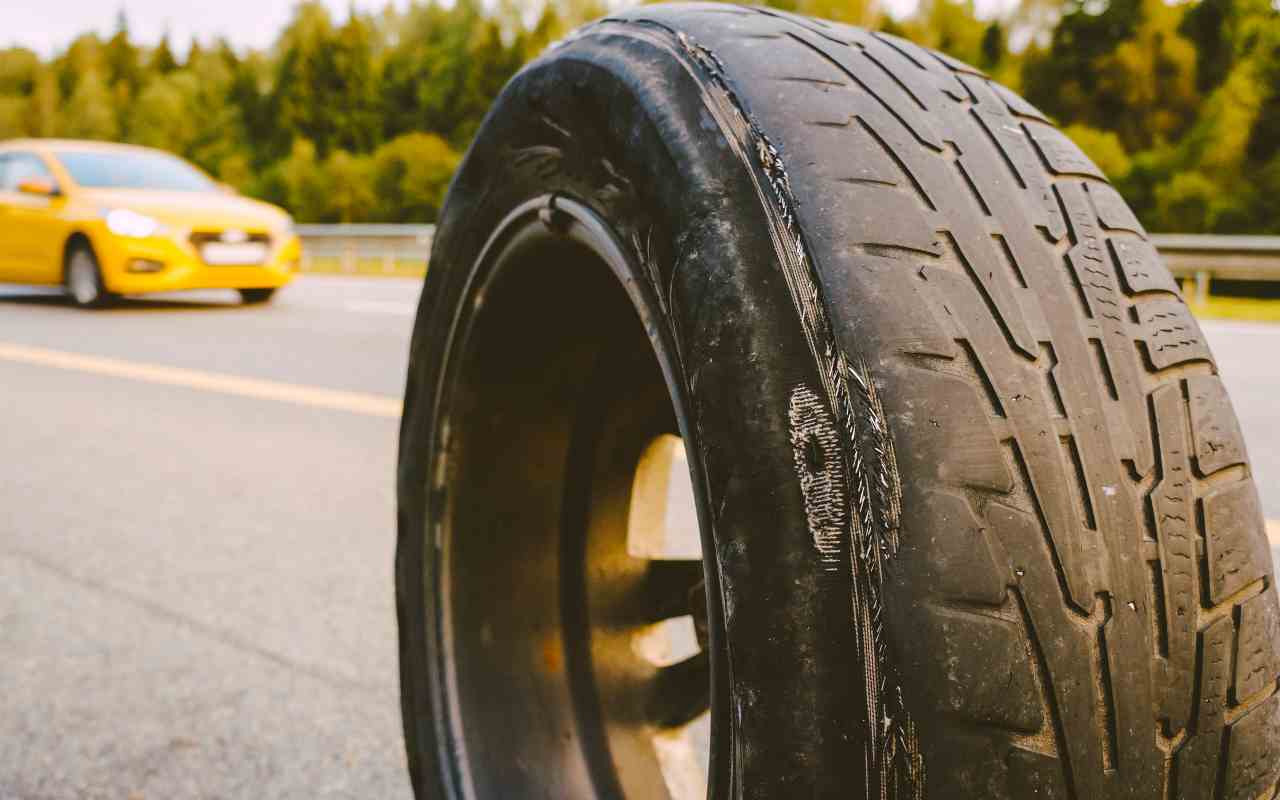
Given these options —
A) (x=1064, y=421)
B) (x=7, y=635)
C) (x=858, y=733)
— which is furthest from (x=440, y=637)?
(x=7, y=635)

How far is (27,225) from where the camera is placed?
10180mm

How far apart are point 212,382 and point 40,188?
573 centimetres

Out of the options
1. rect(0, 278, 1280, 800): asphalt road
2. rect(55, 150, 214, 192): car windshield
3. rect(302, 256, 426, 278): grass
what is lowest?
rect(302, 256, 426, 278): grass

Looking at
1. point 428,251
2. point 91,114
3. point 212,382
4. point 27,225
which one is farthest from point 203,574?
point 91,114

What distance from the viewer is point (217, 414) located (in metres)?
4.84

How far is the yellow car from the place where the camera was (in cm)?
932

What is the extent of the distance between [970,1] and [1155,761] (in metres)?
53.6

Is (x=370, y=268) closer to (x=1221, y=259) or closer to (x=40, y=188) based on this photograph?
(x=40, y=188)

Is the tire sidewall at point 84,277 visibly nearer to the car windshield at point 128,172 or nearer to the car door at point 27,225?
the car door at point 27,225

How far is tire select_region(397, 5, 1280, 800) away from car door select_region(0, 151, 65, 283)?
33.6 ft

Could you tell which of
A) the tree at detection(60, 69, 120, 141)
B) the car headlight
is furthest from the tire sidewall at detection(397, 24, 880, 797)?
the tree at detection(60, 69, 120, 141)

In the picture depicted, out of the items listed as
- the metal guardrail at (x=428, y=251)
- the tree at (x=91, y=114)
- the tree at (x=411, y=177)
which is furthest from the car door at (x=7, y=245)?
the tree at (x=91, y=114)

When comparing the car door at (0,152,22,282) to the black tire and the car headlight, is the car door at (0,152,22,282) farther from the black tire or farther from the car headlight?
the black tire

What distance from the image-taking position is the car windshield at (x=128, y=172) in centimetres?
1014
